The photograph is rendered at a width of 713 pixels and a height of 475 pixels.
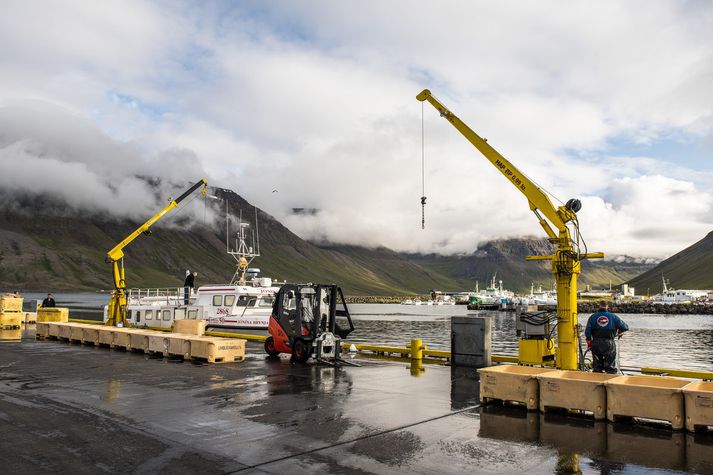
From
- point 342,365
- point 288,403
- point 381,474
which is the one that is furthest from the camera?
point 342,365

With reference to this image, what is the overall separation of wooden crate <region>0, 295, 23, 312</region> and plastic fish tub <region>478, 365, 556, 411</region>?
3362cm

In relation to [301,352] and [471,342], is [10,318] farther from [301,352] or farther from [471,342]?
[471,342]

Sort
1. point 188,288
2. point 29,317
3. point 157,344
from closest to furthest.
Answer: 1. point 157,344
2. point 188,288
3. point 29,317

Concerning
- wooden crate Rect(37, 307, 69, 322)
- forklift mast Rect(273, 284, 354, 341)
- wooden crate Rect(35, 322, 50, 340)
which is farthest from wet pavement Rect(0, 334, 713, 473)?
wooden crate Rect(37, 307, 69, 322)

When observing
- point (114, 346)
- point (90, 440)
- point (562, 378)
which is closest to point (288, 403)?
point (90, 440)

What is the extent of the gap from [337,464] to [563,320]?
12252 millimetres

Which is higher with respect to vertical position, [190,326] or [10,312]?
[10,312]

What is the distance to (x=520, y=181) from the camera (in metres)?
22.2

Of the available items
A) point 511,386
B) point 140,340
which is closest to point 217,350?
point 140,340

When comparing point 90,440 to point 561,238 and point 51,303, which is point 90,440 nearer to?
point 561,238

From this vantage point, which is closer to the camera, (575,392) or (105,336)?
(575,392)

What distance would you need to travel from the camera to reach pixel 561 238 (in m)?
19.3

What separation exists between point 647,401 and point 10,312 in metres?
37.3

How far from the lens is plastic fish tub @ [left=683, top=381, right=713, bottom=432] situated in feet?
33.0
